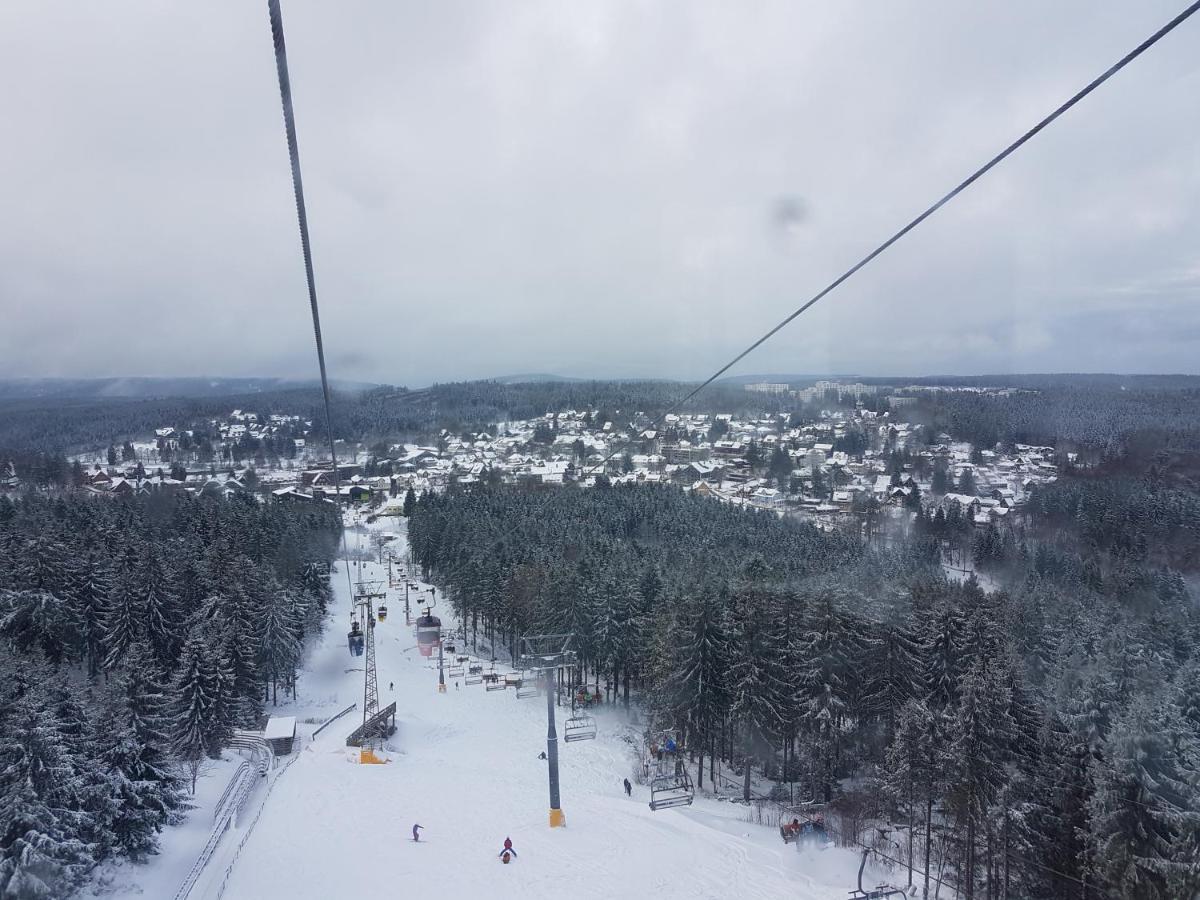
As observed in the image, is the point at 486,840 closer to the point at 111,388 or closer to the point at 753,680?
the point at 753,680

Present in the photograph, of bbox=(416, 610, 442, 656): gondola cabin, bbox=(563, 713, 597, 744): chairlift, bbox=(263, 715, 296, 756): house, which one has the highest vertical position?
bbox=(416, 610, 442, 656): gondola cabin

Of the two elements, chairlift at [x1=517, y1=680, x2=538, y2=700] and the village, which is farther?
the village

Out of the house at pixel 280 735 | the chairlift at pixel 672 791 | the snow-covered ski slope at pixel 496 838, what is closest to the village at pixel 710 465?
the house at pixel 280 735

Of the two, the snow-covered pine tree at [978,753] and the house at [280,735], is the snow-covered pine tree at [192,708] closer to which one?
the house at [280,735]

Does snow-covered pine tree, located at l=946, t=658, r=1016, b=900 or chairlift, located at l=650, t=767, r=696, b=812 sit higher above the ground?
snow-covered pine tree, located at l=946, t=658, r=1016, b=900

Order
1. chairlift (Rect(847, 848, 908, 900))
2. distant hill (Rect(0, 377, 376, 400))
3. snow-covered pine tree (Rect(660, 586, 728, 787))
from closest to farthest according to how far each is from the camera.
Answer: chairlift (Rect(847, 848, 908, 900))
snow-covered pine tree (Rect(660, 586, 728, 787))
distant hill (Rect(0, 377, 376, 400))

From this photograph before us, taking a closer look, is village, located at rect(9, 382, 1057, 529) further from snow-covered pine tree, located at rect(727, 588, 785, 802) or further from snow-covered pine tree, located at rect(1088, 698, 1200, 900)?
snow-covered pine tree, located at rect(1088, 698, 1200, 900)

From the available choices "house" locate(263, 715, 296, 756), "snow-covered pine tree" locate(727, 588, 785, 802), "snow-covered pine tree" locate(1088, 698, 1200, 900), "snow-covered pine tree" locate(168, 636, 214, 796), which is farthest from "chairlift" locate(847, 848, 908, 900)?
"house" locate(263, 715, 296, 756)
